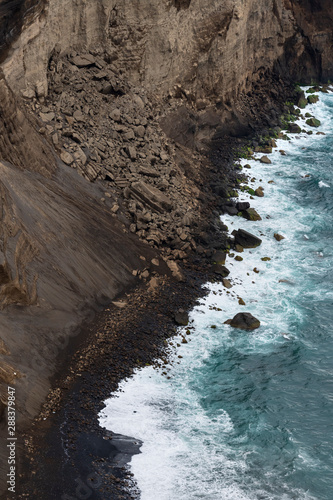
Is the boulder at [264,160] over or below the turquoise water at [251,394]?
over

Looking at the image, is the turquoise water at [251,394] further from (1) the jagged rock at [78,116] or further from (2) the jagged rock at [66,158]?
(1) the jagged rock at [78,116]

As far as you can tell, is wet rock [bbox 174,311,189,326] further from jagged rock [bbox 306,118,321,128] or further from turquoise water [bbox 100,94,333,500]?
jagged rock [bbox 306,118,321,128]

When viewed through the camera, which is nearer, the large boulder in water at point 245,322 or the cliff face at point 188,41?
the large boulder in water at point 245,322

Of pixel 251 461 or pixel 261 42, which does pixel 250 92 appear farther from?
pixel 251 461

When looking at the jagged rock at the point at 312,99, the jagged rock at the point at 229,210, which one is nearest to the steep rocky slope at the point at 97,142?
the jagged rock at the point at 229,210

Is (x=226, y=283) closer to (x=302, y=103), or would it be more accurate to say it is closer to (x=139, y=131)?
(x=139, y=131)

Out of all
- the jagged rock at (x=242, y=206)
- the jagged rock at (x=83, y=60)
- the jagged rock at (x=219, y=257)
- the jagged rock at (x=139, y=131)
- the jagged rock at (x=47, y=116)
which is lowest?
the jagged rock at (x=219, y=257)

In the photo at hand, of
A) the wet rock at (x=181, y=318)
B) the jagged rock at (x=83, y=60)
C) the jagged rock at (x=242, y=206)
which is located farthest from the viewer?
the jagged rock at (x=242, y=206)

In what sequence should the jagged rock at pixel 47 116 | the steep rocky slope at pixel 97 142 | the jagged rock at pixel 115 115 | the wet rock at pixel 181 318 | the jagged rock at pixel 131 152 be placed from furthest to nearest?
the jagged rock at pixel 115 115 < the jagged rock at pixel 131 152 < the jagged rock at pixel 47 116 < the wet rock at pixel 181 318 < the steep rocky slope at pixel 97 142
